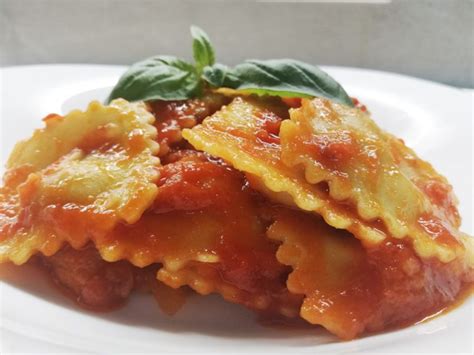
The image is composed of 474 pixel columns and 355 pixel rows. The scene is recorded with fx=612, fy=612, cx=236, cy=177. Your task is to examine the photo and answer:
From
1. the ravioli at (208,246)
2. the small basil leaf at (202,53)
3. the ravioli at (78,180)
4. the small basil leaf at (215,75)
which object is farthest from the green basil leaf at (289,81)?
the ravioli at (208,246)

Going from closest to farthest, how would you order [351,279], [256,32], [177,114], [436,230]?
1. [351,279]
2. [436,230]
3. [177,114]
4. [256,32]

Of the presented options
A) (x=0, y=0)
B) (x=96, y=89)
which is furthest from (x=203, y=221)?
(x=0, y=0)

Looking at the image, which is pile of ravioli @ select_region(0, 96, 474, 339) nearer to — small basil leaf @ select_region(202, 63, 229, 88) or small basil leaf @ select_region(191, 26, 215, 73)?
small basil leaf @ select_region(202, 63, 229, 88)

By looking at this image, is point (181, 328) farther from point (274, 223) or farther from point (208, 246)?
point (274, 223)

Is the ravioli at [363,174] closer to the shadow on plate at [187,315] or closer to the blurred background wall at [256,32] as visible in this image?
the shadow on plate at [187,315]

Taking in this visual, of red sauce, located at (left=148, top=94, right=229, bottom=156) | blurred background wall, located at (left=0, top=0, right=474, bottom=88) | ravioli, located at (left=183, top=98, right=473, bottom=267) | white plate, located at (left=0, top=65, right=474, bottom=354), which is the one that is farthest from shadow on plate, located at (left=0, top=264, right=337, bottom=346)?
blurred background wall, located at (left=0, top=0, right=474, bottom=88)

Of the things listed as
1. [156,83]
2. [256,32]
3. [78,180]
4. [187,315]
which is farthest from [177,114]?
[256,32]
